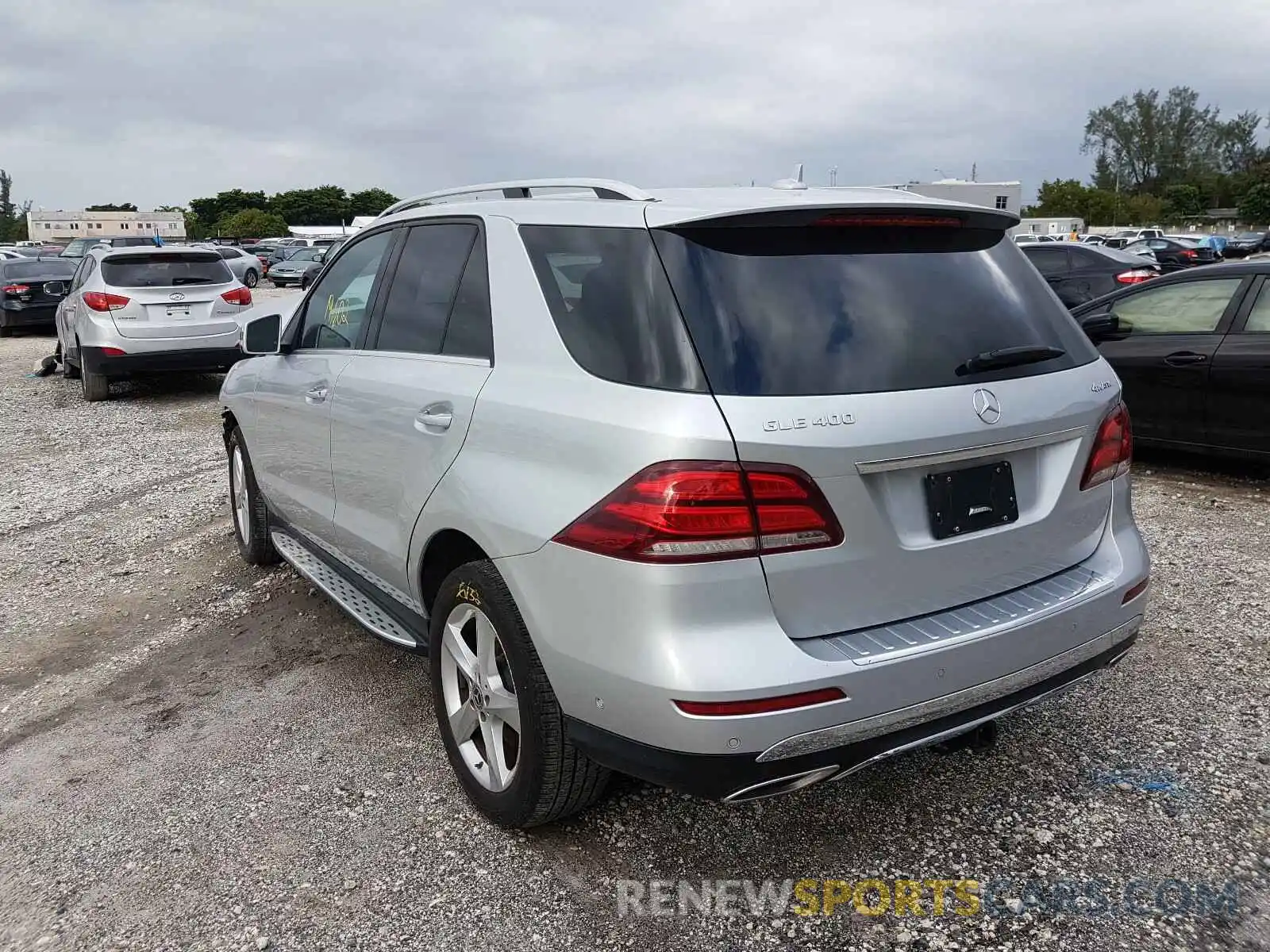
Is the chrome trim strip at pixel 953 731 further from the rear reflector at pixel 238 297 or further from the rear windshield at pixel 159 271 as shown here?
the rear windshield at pixel 159 271

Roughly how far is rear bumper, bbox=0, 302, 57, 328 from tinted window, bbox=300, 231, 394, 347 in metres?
19.3

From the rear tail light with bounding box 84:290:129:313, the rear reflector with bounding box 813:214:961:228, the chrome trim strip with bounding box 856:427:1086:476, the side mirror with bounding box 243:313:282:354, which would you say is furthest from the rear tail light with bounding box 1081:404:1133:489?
the rear tail light with bounding box 84:290:129:313

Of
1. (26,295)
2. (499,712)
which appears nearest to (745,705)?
(499,712)

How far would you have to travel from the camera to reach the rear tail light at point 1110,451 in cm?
289

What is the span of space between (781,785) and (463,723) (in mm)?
1138

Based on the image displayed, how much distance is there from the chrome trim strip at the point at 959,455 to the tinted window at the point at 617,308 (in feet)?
1.46

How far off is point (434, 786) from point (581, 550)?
1325 mm

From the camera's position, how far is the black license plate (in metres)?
2.50

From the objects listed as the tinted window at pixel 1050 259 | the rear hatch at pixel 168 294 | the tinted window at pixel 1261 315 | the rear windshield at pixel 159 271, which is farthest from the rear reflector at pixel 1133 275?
the rear windshield at pixel 159 271

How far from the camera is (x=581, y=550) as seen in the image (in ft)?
7.99

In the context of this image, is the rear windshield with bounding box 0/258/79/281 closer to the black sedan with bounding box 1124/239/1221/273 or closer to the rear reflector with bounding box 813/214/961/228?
the rear reflector with bounding box 813/214/961/228

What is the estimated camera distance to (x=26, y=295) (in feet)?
67.2

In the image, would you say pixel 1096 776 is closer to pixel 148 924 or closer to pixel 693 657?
pixel 693 657

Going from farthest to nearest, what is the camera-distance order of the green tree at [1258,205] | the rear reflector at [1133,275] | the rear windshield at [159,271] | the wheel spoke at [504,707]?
1. the green tree at [1258,205]
2. the rear reflector at [1133,275]
3. the rear windshield at [159,271]
4. the wheel spoke at [504,707]
